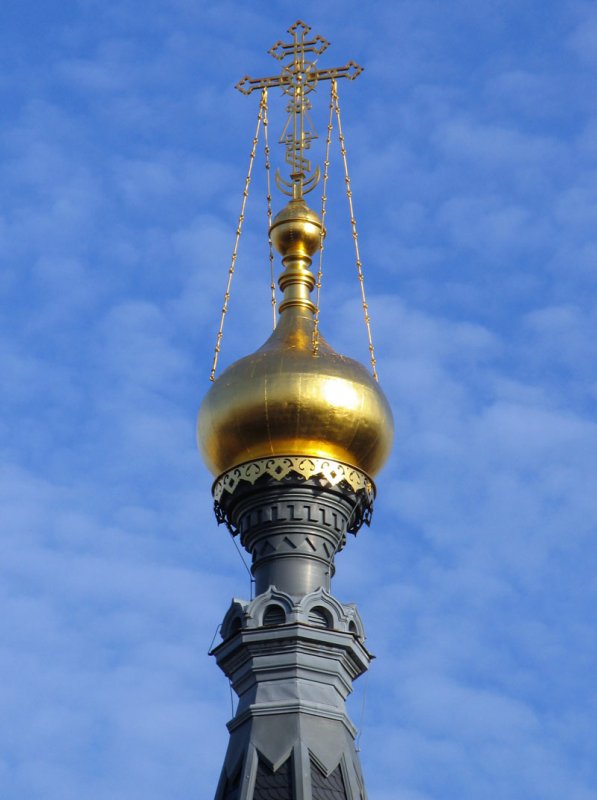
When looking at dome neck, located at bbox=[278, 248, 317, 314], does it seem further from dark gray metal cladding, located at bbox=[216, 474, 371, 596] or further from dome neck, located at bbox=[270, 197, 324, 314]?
dark gray metal cladding, located at bbox=[216, 474, 371, 596]

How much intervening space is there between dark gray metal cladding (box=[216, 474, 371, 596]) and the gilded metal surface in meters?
0.07

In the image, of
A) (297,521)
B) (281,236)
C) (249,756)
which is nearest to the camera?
(249,756)

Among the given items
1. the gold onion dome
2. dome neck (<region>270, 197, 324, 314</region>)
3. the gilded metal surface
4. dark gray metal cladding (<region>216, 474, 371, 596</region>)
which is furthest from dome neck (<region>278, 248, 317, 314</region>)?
dark gray metal cladding (<region>216, 474, 371, 596</region>)

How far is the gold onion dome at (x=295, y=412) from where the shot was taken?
29.6 metres

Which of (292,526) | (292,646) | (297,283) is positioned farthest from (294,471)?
(297,283)

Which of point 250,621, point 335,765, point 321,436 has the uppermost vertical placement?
point 321,436

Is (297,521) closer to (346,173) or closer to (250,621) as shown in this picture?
(250,621)

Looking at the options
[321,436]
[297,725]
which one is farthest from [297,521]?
[297,725]

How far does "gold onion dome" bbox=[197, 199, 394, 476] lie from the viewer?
97.1 feet

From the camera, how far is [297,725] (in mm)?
27844

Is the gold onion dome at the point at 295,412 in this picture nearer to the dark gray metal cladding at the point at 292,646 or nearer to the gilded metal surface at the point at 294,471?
the gilded metal surface at the point at 294,471

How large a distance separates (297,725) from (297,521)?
3032mm

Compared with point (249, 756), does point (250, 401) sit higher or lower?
higher

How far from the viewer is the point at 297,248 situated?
3216 cm
